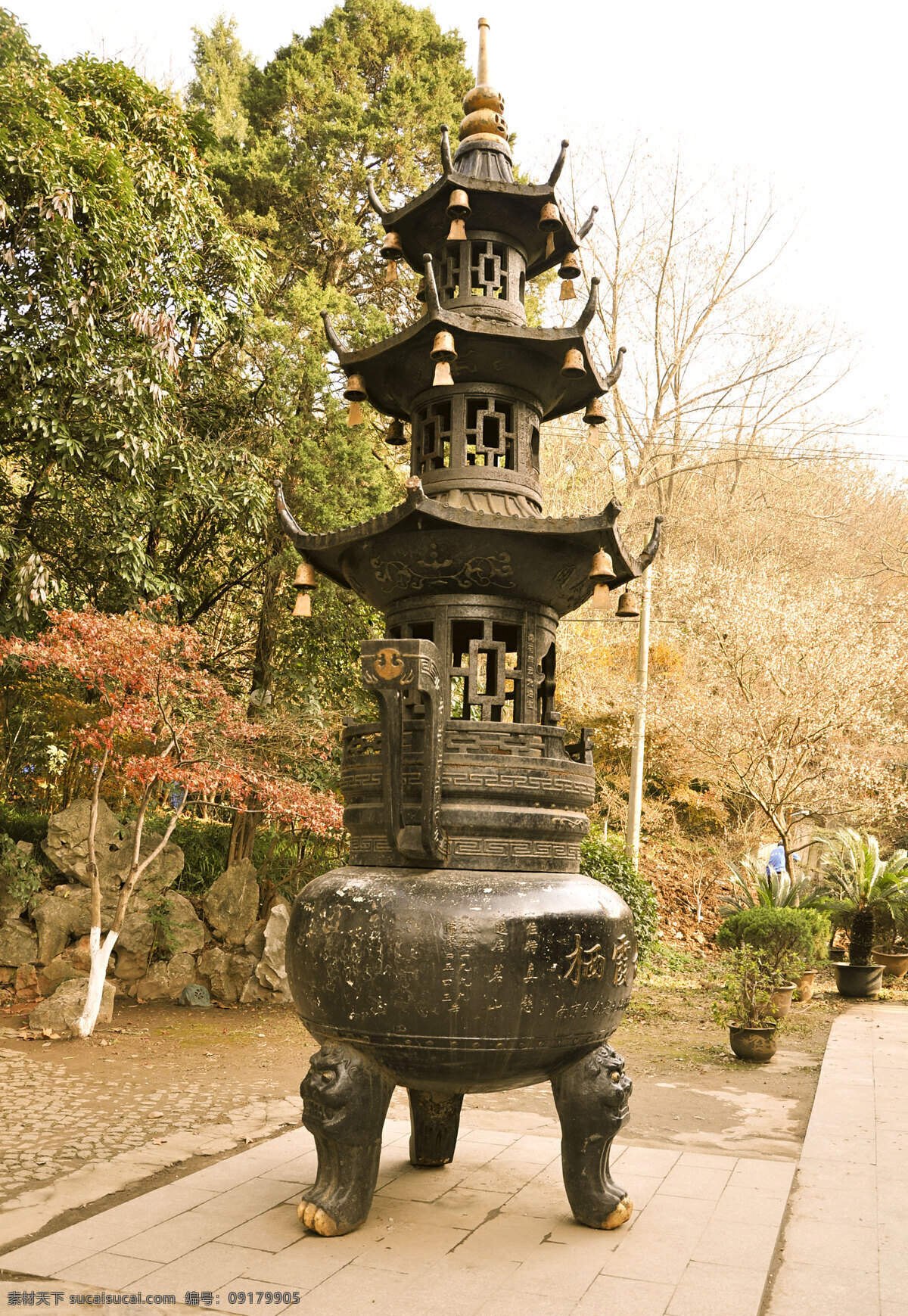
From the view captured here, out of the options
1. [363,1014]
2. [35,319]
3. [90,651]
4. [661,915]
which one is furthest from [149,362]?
[661,915]

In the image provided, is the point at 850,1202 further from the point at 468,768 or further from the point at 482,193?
the point at 482,193

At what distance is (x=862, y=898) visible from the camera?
12.7m

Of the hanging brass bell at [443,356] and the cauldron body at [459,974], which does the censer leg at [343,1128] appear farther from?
the hanging brass bell at [443,356]

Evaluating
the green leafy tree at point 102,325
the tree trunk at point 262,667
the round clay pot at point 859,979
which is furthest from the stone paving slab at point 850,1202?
the green leafy tree at point 102,325

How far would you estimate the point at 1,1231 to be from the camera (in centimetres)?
448

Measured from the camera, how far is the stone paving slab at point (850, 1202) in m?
3.76

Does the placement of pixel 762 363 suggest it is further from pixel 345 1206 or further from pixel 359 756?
pixel 345 1206

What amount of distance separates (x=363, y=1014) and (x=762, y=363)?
17135 mm

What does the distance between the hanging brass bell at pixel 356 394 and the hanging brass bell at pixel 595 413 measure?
123cm

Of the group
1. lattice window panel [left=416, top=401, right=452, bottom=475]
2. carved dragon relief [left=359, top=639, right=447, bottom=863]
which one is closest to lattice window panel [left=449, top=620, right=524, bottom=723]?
carved dragon relief [left=359, top=639, right=447, bottom=863]

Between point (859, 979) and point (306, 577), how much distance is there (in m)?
10.2

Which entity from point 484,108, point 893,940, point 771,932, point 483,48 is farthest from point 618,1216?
point 893,940

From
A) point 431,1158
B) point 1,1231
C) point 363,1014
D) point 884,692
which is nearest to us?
point 363,1014

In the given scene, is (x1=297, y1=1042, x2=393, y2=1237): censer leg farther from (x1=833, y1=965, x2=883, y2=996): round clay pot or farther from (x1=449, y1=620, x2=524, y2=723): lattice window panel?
(x1=833, y1=965, x2=883, y2=996): round clay pot
